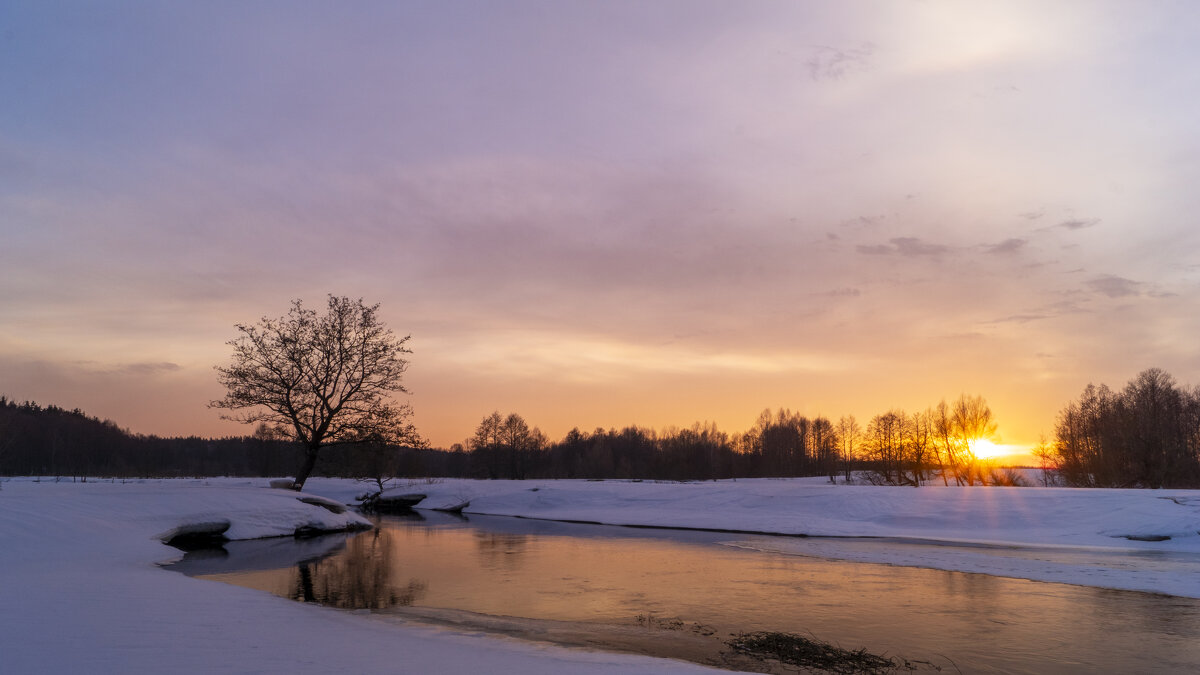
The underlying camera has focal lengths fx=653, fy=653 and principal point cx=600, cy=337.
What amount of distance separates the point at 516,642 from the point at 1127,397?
7813 centimetres

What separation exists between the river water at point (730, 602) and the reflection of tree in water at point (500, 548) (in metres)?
0.15

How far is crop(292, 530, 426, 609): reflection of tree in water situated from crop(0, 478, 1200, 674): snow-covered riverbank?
1.99 metres

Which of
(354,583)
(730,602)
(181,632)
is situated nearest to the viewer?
(181,632)

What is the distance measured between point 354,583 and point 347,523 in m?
19.4

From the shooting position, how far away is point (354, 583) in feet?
59.4

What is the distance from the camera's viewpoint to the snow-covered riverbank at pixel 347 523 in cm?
831

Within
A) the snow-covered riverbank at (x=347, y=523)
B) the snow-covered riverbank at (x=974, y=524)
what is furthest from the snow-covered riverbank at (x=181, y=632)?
the snow-covered riverbank at (x=974, y=524)

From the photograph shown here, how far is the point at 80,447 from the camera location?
123688 millimetres

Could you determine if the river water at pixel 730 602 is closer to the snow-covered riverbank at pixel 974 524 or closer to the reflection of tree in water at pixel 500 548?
the reflection of tree in water at pixel 500 548

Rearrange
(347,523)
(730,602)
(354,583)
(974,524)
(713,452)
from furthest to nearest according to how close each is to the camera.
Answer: (713,452)
(347,523)
(974,524)
(354,583)
(730,602)

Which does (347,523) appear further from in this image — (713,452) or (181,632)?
(713,452)

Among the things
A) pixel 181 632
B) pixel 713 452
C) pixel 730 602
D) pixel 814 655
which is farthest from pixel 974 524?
pixel 713 452

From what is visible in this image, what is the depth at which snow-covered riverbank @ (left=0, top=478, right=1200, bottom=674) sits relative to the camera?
8.31m

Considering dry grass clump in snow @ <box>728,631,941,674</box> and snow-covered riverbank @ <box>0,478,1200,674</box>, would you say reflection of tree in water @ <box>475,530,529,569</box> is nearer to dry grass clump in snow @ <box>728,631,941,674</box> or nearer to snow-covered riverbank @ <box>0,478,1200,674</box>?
snow-covered riverbank @ <box>0,478,1200,674</box>
